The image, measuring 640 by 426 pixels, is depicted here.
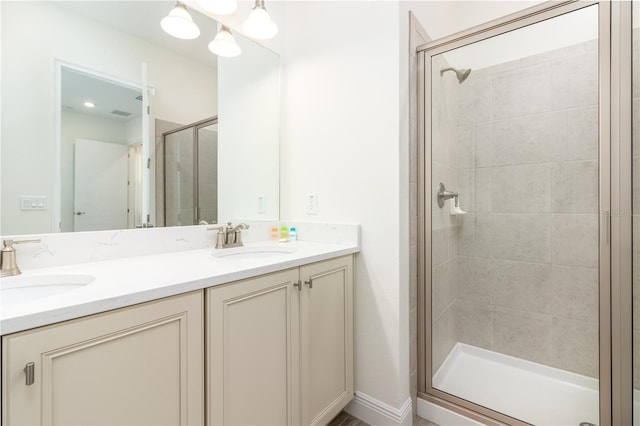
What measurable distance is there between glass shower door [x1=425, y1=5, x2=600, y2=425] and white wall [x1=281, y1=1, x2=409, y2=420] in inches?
12.8

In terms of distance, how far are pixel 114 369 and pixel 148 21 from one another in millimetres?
1406

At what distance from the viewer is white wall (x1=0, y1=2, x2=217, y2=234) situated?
99cm

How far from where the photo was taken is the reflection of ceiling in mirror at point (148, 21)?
46.8 inches

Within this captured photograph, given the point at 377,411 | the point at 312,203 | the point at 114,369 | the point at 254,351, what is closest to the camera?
the point at 114,369

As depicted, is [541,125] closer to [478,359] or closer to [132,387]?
[478,359]

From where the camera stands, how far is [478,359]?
2.03 metres

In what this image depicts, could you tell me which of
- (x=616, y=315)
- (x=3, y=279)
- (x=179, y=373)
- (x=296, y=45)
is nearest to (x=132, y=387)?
(x=179, y=373)

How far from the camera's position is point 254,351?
3.39 feet

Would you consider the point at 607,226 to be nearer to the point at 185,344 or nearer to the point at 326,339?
the point at 326,339

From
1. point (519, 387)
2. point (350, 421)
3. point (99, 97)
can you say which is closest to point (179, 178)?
point (99, 97)

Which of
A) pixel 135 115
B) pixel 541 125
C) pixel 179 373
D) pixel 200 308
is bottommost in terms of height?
pixel 179 373

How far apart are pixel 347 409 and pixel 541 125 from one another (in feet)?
6.65

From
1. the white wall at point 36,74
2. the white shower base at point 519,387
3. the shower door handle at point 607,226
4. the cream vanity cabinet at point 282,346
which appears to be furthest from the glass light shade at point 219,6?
the white shower base at point 519,387

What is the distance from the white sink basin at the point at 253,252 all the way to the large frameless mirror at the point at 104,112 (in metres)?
0.23
